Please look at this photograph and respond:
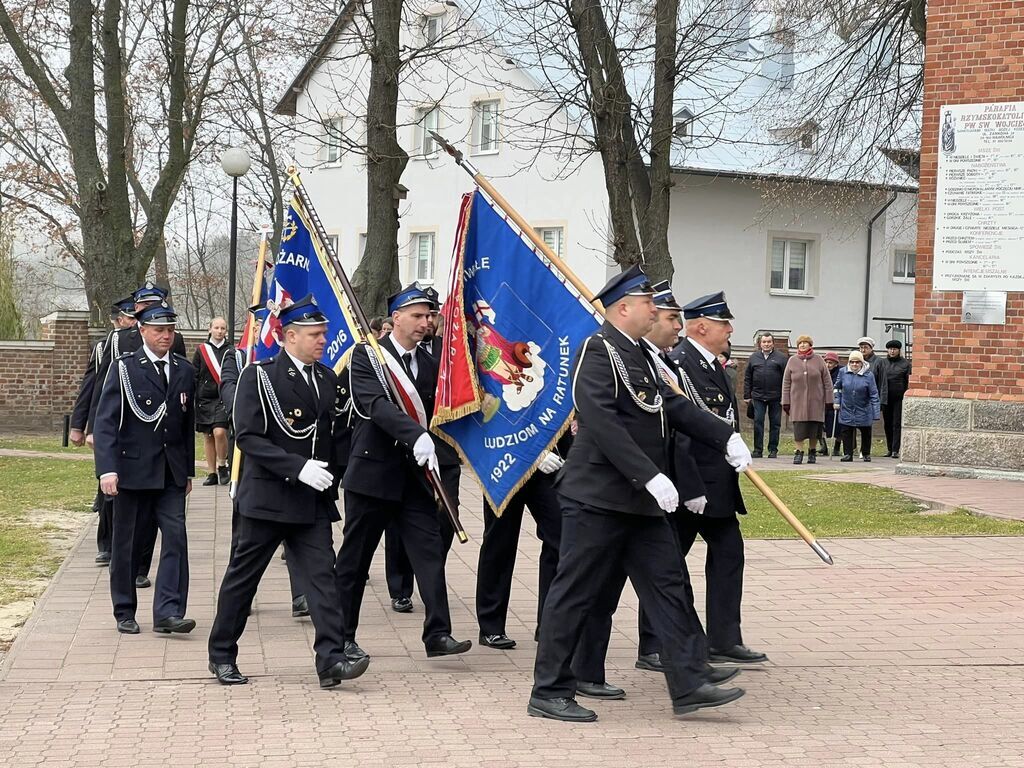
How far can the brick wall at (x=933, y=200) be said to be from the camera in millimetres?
15859

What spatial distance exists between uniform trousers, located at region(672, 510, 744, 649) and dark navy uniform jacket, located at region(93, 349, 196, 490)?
2.94 metres

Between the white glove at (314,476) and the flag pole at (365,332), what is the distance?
2.31ft

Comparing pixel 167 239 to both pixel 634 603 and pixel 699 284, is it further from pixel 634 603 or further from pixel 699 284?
pixel 634 603

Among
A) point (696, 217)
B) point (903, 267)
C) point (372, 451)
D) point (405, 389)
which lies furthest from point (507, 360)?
point (903, 267)

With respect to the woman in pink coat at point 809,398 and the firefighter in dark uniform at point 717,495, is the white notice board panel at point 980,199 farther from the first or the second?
the firefighter in dark uniform at point 717,495

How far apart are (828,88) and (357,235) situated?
71.5ft

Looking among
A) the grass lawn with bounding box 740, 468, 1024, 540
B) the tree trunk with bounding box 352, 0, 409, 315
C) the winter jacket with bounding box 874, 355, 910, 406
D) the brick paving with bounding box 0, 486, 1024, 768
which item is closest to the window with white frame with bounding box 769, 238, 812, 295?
the winter jacket with bounding box 874, 355, 910, 406

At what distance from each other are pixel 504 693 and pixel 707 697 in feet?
3.51

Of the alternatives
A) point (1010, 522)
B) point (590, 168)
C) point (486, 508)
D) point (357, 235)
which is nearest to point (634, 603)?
point (486, 508)

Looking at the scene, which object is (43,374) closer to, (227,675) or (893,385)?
(893,385)

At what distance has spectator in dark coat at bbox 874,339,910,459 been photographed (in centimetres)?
2252

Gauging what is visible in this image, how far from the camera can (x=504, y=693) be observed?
6.89 metres

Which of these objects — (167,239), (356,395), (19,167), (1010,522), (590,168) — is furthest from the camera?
(167,239)

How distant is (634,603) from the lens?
368 inches
